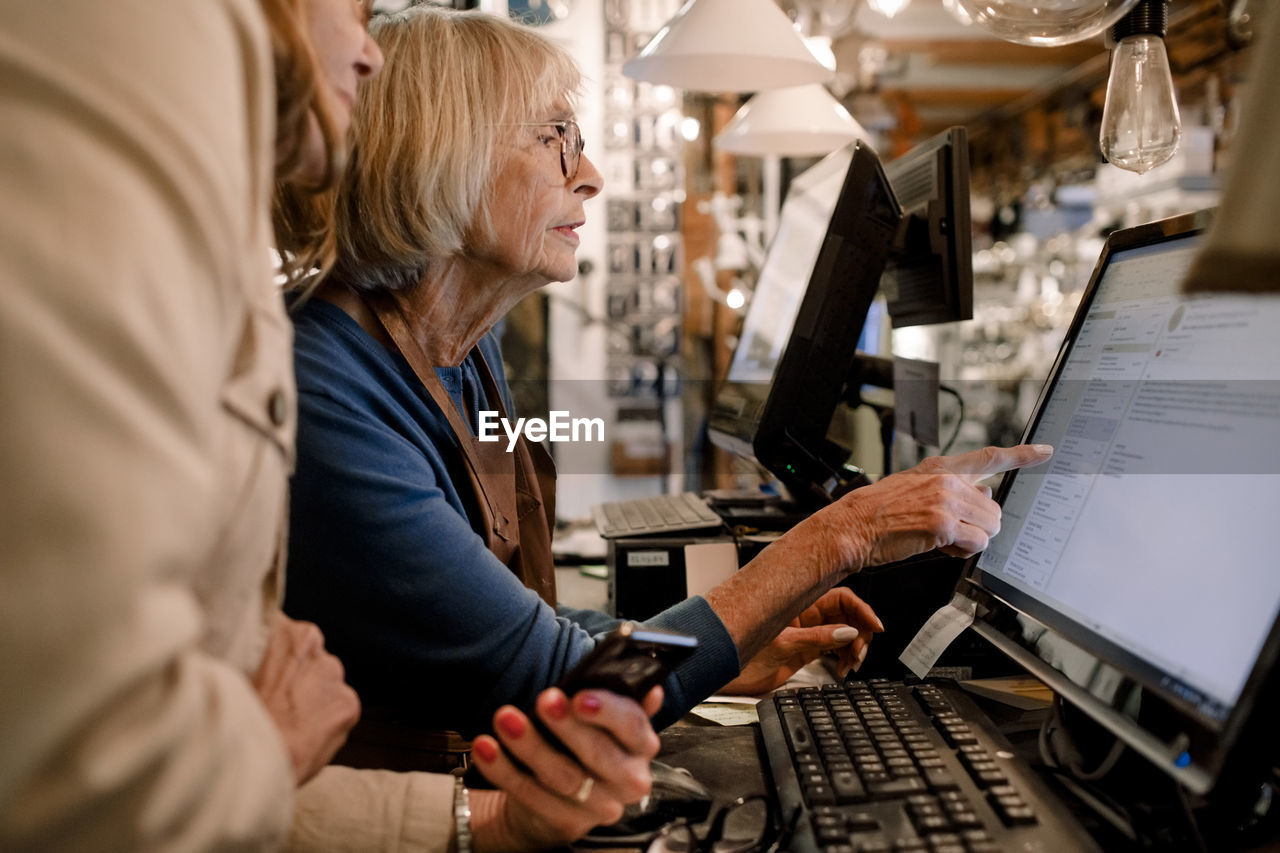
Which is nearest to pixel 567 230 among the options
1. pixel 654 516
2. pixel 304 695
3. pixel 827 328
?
pixel 827 328

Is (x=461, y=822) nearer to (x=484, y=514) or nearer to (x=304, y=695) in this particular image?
(x=304, y=695)

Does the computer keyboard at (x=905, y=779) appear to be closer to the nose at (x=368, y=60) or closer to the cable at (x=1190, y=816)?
the cable at (x=1190, y=816)

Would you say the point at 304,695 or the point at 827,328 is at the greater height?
the point at 827,328

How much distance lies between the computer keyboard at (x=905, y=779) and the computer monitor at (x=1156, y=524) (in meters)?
0.08

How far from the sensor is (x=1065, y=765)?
2.66 ft

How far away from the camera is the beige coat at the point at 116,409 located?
1.43ft

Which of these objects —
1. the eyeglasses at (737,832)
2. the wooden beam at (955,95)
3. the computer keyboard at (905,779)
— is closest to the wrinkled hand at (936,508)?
the computer keyboard at (905,779)

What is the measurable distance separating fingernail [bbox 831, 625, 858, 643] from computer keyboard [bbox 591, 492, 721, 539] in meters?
0.35

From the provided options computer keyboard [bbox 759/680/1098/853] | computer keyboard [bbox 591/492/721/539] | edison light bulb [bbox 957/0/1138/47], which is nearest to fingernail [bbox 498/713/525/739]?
computer keyboard [bbox 759/680/1098/853]

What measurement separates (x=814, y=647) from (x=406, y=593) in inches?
21.6

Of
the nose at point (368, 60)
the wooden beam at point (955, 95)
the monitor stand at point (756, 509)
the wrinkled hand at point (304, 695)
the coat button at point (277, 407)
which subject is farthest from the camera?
the wooden beam at point (955, 95)

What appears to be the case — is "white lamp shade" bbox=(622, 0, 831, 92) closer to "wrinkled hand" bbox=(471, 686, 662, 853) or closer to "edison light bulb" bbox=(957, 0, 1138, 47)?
"edison light bulb" bbox=(957, 0, 1138, 47)

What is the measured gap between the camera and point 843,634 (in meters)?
1.21

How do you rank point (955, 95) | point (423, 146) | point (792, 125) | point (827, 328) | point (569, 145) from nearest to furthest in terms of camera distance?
point (423, 146) < point (569, 145) < point (827, 328) < point (792, 125) < point (955, 95)
